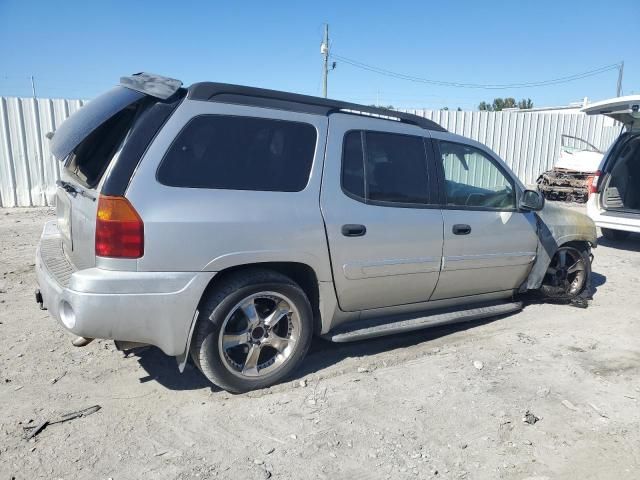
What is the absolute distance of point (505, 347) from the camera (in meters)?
4.12

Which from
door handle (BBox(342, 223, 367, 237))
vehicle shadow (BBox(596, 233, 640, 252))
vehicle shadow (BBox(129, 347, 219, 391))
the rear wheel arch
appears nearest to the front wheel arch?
door handle (BBox(342, 223, 367, 237))

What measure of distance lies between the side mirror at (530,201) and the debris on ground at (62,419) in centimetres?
381

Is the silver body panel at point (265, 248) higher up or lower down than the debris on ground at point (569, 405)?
higher up

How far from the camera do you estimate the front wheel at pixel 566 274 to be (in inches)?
204

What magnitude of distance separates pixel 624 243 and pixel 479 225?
6.36 meters

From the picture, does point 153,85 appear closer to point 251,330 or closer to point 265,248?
point 265,248

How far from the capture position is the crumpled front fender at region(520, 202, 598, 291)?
4.74 m

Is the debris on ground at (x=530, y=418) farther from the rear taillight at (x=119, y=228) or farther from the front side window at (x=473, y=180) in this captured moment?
the rear taillight at (x=119, y=228)

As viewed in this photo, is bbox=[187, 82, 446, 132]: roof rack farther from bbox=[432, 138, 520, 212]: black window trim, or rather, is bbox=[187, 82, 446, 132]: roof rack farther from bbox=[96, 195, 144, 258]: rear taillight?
bbox=[96, 195, 144, 258]: rear taillight

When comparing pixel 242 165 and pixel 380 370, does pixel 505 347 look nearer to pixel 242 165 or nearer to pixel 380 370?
pixel 380 370

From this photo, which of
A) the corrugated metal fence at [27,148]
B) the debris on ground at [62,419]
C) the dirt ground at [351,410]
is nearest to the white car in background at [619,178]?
the dirt ground at [351,410]

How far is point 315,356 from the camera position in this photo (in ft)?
12.8

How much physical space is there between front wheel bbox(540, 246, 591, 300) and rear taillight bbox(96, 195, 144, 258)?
13.8 ft

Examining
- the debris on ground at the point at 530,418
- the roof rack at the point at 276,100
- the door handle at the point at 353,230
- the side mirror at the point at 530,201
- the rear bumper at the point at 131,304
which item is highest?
the roof rack at the point at 276,100
